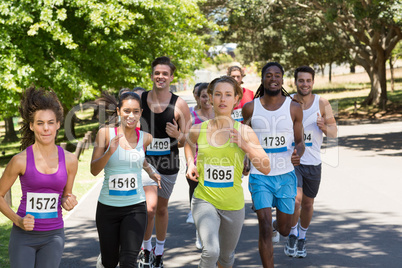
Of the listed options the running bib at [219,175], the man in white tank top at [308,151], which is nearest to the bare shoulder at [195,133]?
the running bib at [219,175]

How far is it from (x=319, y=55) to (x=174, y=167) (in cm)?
4915

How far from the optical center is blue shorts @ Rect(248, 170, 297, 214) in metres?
5.91

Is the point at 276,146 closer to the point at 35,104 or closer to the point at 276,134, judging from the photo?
the point at 276,134

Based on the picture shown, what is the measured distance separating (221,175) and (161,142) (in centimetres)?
167

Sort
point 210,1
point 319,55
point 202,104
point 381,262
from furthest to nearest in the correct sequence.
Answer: point 319,55, point 210,1, point 202,104, point 381,262

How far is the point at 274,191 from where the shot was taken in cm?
598

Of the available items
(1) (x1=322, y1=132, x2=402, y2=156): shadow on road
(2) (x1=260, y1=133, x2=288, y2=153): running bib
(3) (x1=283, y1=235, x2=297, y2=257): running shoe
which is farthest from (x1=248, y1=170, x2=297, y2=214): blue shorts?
(1) (x1=322, y1=132, x2=402, y2=156): shadow on road

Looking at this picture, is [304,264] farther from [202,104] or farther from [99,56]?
[99,56]

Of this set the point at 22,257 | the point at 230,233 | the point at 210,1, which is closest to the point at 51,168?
the point at 22,257

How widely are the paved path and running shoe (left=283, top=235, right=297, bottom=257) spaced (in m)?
0.07

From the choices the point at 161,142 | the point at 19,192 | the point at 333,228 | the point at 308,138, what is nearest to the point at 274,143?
the point at 308,138

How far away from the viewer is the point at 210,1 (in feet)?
103

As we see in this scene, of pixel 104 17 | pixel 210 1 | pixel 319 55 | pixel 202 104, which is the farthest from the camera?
pixel 319 55

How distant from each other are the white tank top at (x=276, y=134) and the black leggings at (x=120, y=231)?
1.54 metres
